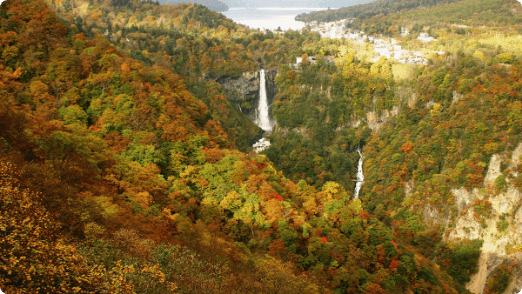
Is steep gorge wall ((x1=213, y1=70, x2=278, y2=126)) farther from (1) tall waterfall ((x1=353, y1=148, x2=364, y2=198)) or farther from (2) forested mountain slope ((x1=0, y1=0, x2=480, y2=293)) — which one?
(2) forested mountain slope ((x1=0, y1=0, x2=480, y2=293))

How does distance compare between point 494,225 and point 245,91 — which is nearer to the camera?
point 494,225

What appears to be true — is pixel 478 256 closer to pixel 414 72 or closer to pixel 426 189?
pixel 426 189

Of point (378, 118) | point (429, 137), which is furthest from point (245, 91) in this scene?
point (429, 137)

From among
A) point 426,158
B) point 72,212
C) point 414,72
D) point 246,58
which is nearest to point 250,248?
point 72,212

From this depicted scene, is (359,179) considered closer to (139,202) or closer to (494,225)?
(494,225)

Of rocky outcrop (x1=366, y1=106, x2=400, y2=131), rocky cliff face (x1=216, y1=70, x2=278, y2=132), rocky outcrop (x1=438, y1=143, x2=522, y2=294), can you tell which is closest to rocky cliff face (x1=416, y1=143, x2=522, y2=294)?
rocky outcrop (x1=438, y1=143, x2=522, y2=294)

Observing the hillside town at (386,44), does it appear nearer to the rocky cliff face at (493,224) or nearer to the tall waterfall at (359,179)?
the tall waterfall at (359,179)

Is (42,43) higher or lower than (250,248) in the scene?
higher
